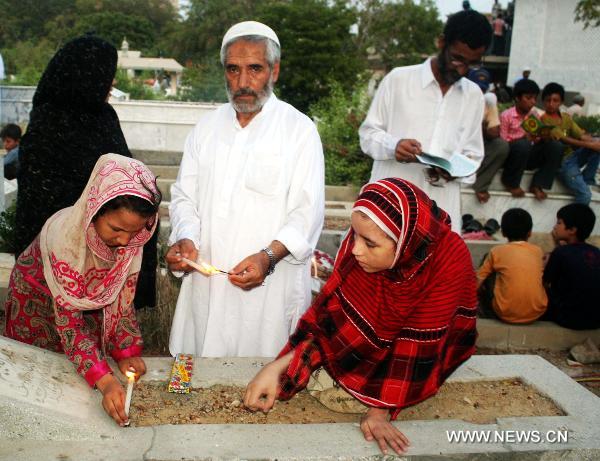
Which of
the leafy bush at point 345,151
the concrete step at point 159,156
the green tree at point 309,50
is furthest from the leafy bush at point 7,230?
the green tree at point 309,50

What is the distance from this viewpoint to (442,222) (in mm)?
2438

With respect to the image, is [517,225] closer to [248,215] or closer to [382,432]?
[248,215]

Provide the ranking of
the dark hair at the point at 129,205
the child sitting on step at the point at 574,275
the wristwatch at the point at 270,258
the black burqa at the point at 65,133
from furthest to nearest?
the child sitting on step at the point at 574,275
the black burqa at the point at 65,133
the wristwatch at the point at 270,258
the dark hair at the point at 129,205

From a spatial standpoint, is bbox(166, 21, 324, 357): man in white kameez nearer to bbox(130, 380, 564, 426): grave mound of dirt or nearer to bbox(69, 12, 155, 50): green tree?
bbox(130, 380, 564, 426): grave mound of dirt

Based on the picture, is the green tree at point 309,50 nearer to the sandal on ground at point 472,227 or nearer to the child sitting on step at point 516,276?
the sandal on ground at point 472,227

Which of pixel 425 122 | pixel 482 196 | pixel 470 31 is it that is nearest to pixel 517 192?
pixel 482 196

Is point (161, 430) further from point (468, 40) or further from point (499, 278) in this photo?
point (499, 278)

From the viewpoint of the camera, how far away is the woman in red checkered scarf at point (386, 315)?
228 centimetres

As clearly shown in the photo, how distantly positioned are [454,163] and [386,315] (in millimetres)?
1678

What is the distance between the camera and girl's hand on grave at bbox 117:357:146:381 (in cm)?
275

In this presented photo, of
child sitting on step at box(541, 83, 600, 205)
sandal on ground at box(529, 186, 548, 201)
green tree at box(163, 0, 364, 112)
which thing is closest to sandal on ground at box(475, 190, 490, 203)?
sandal on ground at box(529, 186, 548, 201)

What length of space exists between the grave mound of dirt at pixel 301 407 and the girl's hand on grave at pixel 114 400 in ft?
0.43

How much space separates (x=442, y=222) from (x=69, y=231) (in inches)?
56.9

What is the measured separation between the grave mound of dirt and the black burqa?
85 cm
